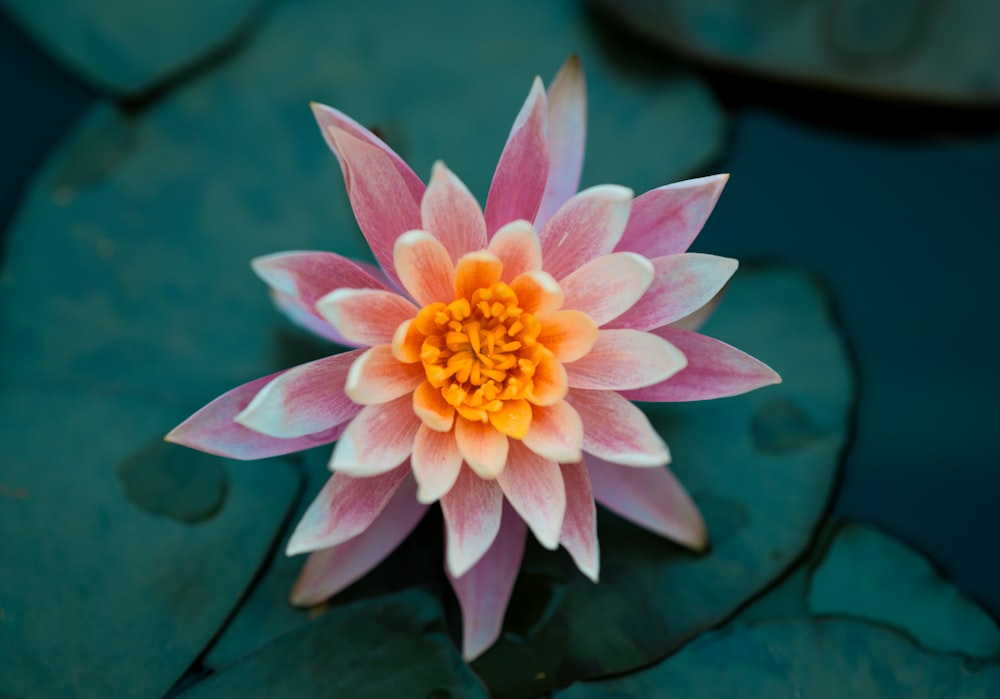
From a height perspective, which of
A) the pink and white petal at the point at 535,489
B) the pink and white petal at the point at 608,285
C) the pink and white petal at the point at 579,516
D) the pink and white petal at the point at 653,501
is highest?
the pink and white petal at the point at 608,285

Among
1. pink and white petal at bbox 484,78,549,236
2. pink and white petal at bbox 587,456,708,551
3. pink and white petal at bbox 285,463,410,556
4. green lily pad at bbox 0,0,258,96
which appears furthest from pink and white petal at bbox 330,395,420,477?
green lily pad at bbox 0,0,258,96

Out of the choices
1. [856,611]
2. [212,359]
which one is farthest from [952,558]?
[212,359]

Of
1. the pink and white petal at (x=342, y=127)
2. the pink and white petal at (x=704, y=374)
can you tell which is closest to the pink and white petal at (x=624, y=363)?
the pink and white petal at (x=704, y=374)

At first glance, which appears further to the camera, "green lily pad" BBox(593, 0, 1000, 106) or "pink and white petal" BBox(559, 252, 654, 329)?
"green lily pad" BBox(593, 0, 1000, 106)

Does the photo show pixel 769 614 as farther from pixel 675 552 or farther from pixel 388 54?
pixel 388 54

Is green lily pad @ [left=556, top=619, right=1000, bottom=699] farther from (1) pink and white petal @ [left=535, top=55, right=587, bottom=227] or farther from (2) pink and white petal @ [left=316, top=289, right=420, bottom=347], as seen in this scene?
(1) pink and white petal @ [left=535, top=55, right=587, bottom=227]

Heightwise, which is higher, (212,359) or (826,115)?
(212,359)

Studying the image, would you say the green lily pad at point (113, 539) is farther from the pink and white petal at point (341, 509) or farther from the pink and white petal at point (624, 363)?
the pink and white petal at point (624, 363)
